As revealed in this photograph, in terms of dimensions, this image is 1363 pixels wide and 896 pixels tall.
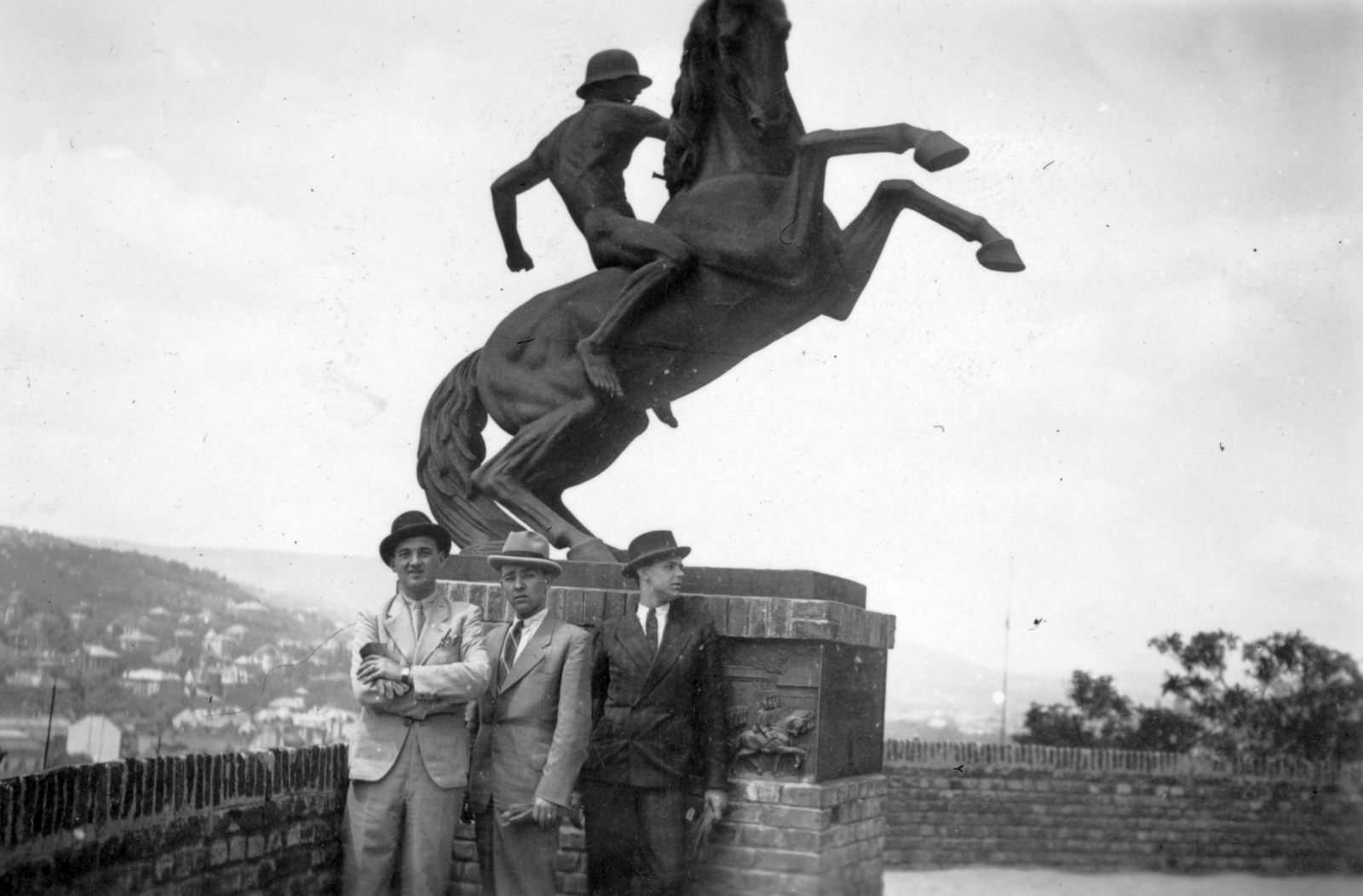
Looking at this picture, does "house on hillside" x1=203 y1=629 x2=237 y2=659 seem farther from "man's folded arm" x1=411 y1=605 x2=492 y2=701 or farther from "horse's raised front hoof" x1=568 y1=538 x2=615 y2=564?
"man's folded arm" x1=411 y1=605 x2=492 y2=701

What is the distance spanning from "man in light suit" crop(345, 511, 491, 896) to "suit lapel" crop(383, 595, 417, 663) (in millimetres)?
14

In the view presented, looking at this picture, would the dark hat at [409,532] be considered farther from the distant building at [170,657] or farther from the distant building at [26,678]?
the distant building at [170,657]

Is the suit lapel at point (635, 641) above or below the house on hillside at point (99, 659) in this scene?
above

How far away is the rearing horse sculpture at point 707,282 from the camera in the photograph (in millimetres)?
5824

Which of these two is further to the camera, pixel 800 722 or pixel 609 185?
pixel 609 185

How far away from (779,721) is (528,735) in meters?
1.00

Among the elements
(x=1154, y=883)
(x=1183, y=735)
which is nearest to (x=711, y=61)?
(x=1154, y=883)

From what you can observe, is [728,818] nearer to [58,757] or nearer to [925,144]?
[925,144]

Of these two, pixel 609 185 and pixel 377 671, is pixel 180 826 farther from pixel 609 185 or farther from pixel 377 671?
pixel 609 185

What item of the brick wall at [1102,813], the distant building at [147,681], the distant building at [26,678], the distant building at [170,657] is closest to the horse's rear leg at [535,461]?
the distant building at [26,678]

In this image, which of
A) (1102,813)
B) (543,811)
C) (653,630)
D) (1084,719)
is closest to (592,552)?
(653,630)

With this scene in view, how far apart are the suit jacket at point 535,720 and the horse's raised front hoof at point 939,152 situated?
7.71ft

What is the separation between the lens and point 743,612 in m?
5.34

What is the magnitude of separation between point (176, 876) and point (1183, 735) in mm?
22187
